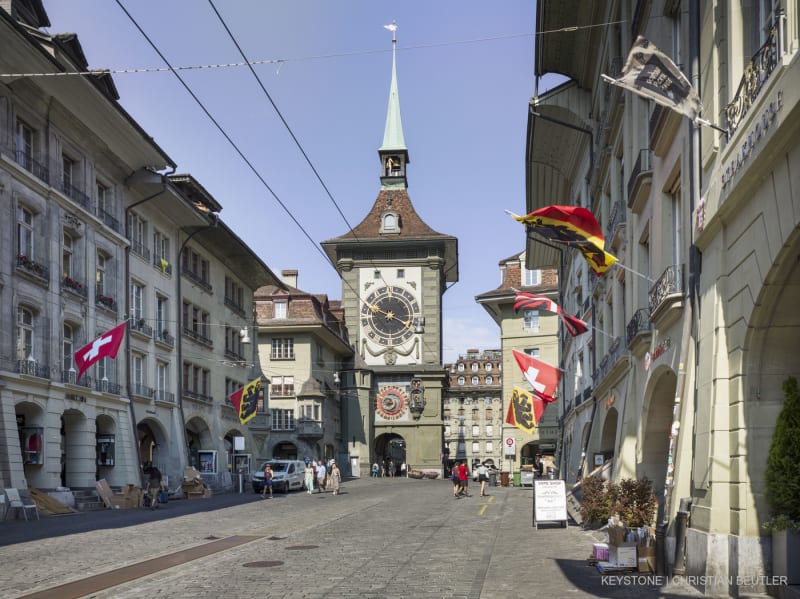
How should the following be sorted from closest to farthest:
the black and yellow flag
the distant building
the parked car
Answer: the black and yellow flag → the parked car → the distant building

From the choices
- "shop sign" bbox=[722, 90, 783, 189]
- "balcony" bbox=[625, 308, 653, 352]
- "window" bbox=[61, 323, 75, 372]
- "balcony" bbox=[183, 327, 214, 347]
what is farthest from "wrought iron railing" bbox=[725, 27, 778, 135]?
"balcony" bbox=[183, 327, 214, 347]

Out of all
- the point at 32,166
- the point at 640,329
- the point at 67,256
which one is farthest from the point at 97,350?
the point at 640,329

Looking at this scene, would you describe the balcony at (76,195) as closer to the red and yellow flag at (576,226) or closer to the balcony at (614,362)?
the balcony at (614,362)

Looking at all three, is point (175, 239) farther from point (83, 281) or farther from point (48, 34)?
point (48, 34)

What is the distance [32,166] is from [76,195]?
3279 millimetres

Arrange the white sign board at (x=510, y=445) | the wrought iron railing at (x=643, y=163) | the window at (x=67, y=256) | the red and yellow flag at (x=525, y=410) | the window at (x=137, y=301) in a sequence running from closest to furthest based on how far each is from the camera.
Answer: the wrought iron railing at (x=643, y=163) → the window at (x=67, y=256) → the red and yellow flag at (x=525, y=410) → the window at (x=137, y=301) → the white sign board at (x=510, y=445)

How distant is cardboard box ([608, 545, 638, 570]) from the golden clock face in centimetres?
6873

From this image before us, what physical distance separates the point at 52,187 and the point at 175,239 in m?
13.5

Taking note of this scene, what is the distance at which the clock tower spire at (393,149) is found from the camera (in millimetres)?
89500

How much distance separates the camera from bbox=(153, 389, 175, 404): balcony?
40463 millimetres

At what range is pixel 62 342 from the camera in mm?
31766

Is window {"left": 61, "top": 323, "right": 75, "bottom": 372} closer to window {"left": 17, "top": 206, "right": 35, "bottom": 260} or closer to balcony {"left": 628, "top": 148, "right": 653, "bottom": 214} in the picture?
window {"left": 17, "top": 206, "right": 35, "bottom": 260}

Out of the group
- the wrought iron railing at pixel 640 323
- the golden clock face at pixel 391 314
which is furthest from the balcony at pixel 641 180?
the golden clock face at pixel 391 314

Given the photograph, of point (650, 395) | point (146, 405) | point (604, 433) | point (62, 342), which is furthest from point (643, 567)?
point (146, 405)
